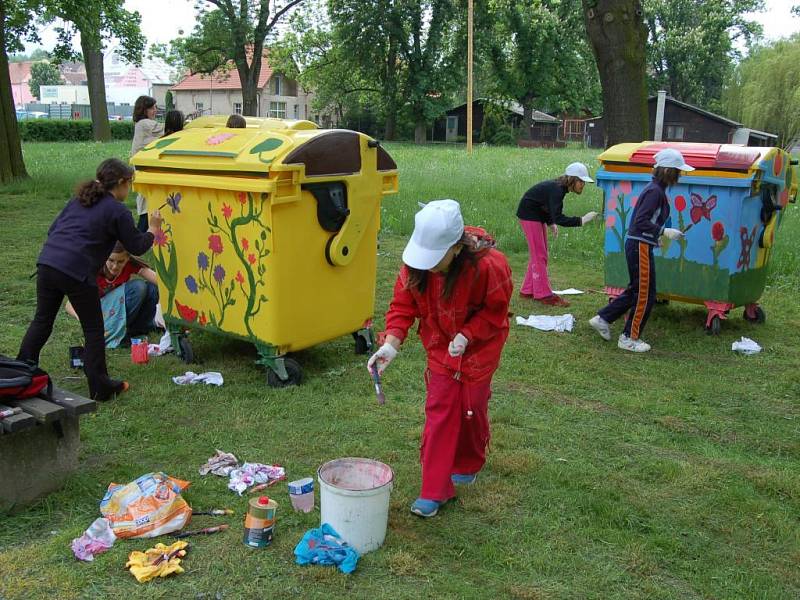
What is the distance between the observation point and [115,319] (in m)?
6.07

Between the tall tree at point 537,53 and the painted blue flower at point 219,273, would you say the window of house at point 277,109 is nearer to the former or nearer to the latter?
the tall tree at point 537,53

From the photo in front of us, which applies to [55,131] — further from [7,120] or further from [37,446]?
[37,446]

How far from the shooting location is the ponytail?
4.63 meters

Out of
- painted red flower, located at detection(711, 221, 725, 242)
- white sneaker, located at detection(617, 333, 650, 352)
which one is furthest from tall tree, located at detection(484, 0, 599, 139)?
white sneaker, located at detection(617, 333, 650, 352)

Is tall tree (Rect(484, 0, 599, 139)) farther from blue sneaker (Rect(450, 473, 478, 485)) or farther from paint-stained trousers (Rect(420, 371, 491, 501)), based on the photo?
paint-stained trousers (Rect(420, 371, 491, 501))

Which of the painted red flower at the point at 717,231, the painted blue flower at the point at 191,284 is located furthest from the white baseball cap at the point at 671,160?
the painted blue flower at the point at 191,284

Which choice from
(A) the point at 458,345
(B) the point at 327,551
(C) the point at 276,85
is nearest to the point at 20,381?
(B) the point at 327,551

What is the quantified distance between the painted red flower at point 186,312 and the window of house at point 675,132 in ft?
174

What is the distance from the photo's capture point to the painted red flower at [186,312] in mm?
5660

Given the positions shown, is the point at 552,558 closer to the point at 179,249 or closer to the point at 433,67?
the point at 179,249

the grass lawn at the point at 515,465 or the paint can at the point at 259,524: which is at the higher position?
the paint can at the point at 259,524

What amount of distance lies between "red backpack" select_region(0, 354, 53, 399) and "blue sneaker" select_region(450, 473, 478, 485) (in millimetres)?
2008

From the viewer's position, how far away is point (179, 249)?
18.4 ft

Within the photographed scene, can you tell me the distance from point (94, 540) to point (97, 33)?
18.6 meters
